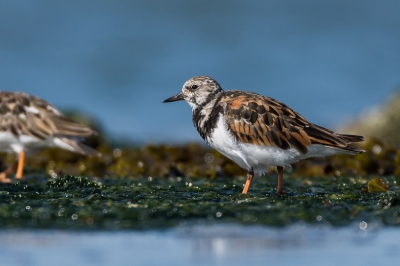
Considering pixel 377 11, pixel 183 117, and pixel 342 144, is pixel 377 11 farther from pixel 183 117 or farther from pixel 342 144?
pixel 342 144

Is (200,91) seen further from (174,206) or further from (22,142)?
(22,142)

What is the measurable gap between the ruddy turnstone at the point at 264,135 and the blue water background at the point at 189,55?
7979 millimetres

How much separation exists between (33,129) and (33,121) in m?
0.10

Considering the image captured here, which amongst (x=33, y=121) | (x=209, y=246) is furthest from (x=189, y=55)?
(x=209, y=246)

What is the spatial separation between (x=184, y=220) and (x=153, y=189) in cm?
141

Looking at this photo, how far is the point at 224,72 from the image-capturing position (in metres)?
18.3

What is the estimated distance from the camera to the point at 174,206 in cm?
461

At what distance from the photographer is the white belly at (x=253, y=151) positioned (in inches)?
218

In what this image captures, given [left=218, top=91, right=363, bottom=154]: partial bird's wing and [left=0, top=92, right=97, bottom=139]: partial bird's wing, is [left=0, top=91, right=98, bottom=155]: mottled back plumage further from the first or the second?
[left=218, top=91, right=363, bottom=154]: partial bird's wing

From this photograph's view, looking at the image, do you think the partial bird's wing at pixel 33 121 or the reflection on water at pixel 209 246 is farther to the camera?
the partial bird's wing at pixel 33 121

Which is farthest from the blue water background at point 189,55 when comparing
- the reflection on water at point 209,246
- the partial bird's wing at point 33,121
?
the reflection on water at point 209,246

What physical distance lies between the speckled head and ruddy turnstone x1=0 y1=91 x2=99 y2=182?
70.9 inches

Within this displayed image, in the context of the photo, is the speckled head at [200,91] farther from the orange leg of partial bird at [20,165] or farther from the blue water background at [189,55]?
the blue water background at [189,55]

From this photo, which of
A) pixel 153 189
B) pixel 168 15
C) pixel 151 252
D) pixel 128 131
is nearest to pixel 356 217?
pixel 151 252
